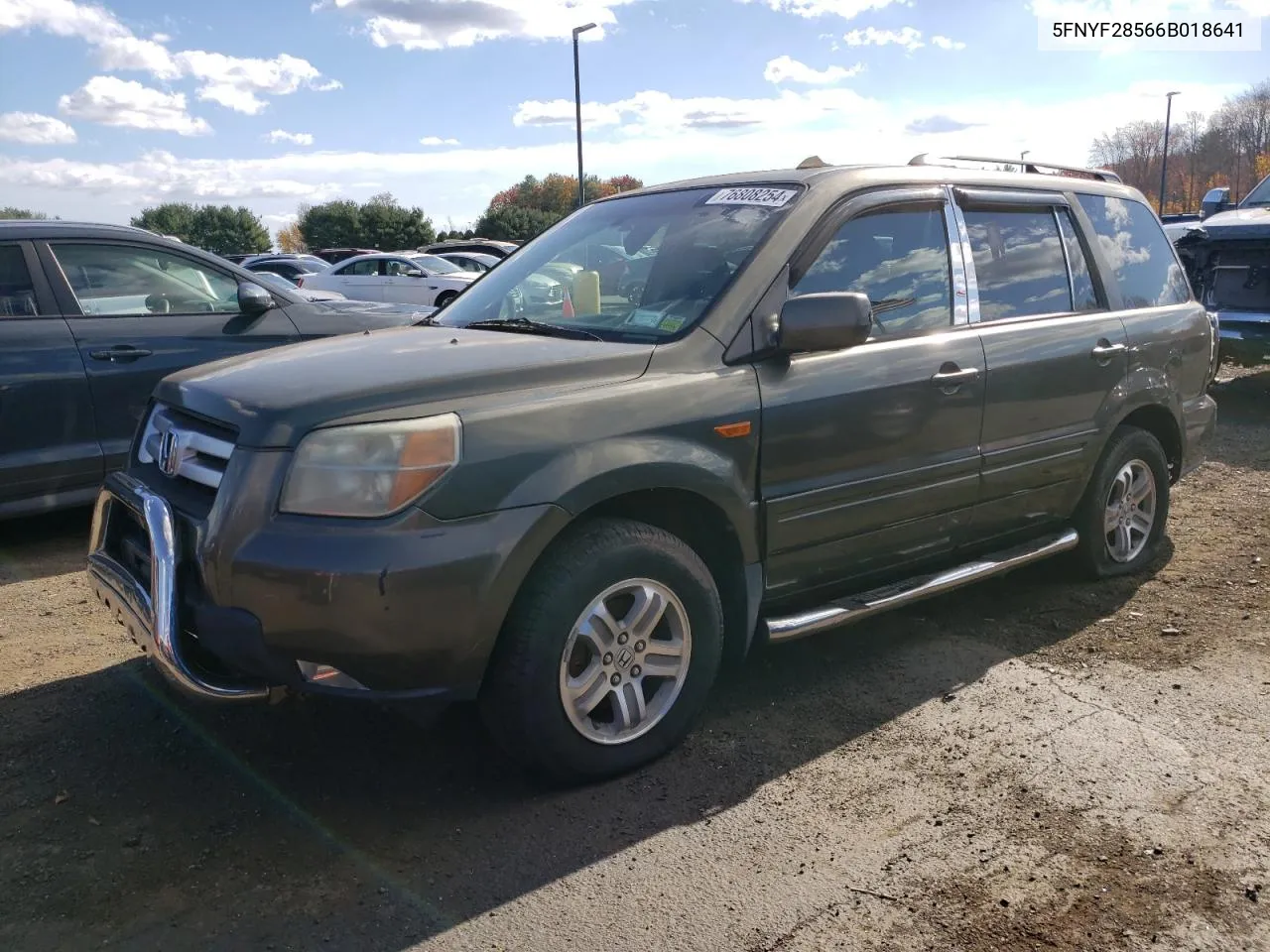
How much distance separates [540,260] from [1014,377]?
191 cm

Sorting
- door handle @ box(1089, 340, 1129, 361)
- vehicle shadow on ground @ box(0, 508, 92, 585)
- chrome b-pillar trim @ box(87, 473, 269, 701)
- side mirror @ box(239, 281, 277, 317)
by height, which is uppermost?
side mirror @ box(239, 281, 277, 317)

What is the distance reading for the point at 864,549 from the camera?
3719 mm

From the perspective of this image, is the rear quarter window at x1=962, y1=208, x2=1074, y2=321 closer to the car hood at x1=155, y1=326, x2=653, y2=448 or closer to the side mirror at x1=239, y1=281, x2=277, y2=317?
the car hood at x1=155, y1=326, x2=653, y2=448

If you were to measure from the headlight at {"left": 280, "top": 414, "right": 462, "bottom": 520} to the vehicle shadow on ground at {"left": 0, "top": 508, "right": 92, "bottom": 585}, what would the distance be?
3171 millimetres

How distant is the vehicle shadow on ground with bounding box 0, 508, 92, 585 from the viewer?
521 centimetres

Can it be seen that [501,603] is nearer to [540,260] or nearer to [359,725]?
[359,725]

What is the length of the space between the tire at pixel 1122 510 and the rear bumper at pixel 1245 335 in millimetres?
4892

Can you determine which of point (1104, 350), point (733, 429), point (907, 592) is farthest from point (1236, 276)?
point (733, 429)

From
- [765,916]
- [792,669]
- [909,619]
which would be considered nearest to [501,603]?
[765,916]

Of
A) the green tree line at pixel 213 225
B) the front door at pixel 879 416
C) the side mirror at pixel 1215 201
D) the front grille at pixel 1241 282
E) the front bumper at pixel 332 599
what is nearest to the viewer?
the front bumper at pixel 332 599

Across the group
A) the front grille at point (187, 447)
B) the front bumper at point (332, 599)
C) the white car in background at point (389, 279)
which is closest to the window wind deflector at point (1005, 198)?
the front bumper at point (332, 599)

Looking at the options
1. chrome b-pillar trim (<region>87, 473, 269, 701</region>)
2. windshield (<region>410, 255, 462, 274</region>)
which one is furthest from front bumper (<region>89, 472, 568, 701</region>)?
windshield (<region>410, 255, 462, 274</region>)

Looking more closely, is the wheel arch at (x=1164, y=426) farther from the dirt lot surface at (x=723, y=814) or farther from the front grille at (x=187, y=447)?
the front grille at (x=187, y=447)

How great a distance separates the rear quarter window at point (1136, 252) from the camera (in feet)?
15.8
